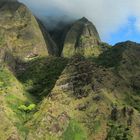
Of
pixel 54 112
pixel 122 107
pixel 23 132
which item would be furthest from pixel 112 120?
pixel 23 132

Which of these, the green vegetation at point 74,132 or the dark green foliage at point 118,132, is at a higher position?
the dark green foliage at point 118,132

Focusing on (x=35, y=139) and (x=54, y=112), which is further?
(x=54, y=112)

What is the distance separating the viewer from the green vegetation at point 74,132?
18966 cm

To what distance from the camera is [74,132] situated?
192 metres

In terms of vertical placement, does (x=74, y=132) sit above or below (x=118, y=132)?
below

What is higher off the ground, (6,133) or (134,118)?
(134,118)

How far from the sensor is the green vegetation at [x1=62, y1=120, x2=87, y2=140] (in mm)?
189663

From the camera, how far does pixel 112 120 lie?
197 meters

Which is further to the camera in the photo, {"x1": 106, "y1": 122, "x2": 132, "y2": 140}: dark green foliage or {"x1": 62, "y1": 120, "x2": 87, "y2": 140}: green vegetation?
{"x1": 62, "y1": 120, "x2": 87, "y2": 140}: green vegetation

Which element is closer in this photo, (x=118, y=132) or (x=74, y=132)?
(x=118, y=132)

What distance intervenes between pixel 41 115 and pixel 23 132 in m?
11.0

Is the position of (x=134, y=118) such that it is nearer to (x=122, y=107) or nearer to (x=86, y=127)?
(x=122, y=107)

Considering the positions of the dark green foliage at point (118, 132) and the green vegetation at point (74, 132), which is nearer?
the dark green foliage at point (118, 132)

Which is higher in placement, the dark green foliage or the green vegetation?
the dark green foliage
